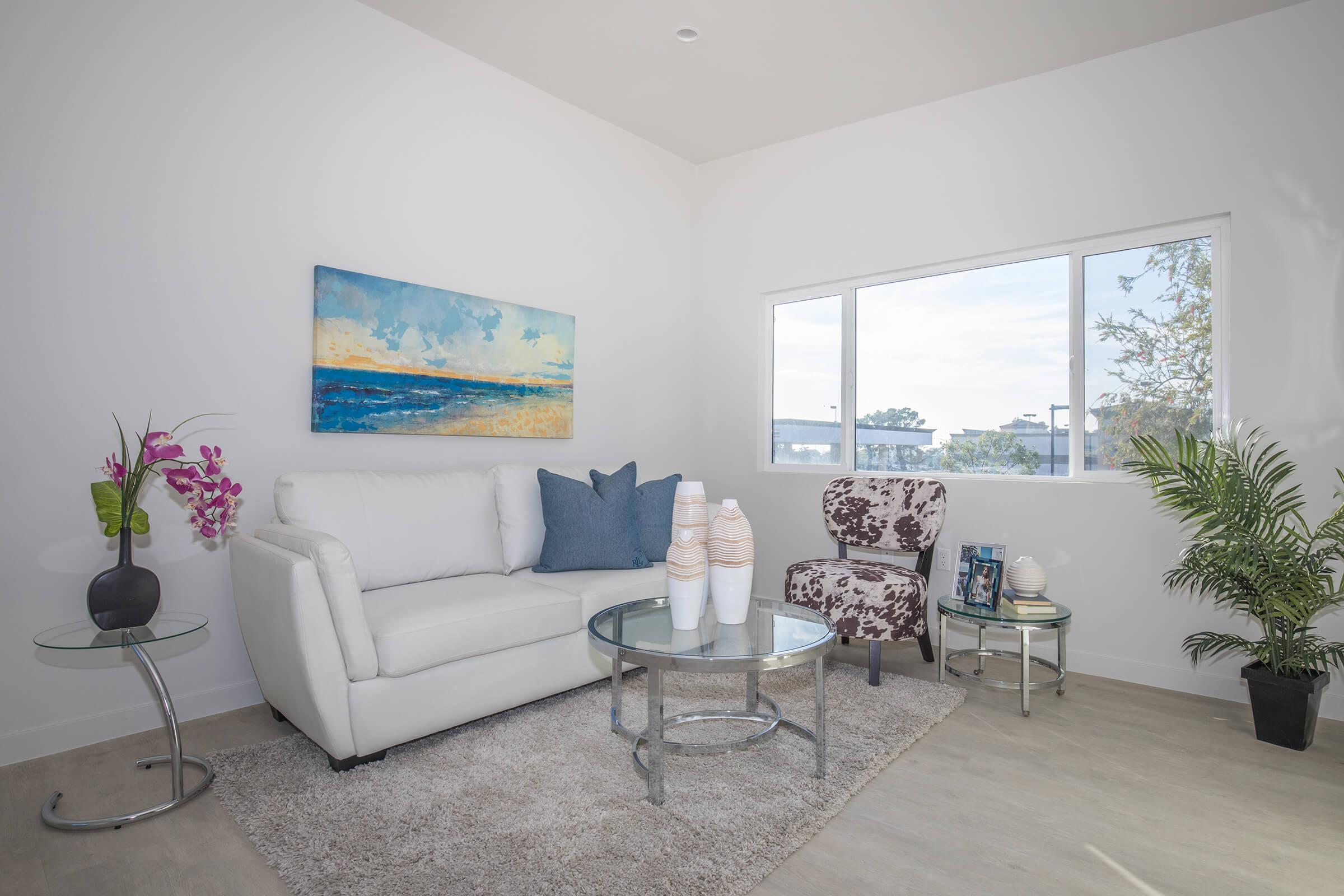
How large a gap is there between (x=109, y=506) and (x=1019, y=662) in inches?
147

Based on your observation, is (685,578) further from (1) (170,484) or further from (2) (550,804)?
(1) (170,484)

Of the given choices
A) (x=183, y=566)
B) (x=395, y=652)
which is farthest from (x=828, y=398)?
(x=183, y=566)

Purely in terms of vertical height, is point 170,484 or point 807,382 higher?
point 807,382

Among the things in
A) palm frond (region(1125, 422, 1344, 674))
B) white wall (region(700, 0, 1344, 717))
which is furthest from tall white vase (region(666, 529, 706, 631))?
white wall (region(700, 0, 1344, 717))

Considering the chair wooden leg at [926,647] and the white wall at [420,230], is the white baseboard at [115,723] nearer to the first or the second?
the white wall at [420,230]

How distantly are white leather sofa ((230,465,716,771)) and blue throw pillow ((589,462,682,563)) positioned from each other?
131 millimetres

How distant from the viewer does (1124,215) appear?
328cm

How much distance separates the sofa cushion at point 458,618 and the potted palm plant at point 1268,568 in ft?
7.77

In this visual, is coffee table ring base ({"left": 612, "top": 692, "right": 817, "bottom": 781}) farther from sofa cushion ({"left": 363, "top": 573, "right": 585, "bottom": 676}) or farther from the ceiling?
the ceiling

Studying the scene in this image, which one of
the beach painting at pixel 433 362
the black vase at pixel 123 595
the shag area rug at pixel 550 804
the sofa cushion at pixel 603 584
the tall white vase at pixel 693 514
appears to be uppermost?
the beach painting at pixel 433 362

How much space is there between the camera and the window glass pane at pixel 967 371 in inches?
141

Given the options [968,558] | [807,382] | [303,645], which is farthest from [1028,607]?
[303,645]

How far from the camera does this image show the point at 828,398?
4.43m

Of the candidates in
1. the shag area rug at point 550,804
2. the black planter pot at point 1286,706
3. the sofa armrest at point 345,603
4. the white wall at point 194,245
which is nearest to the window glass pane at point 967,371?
the black planter pot at point 1286,706
